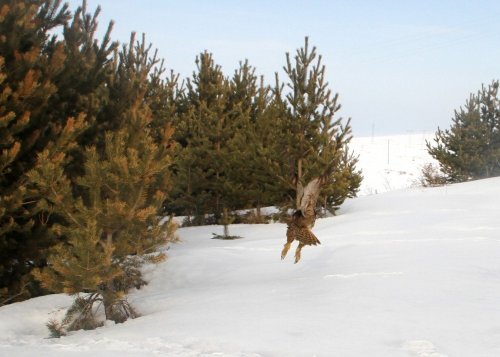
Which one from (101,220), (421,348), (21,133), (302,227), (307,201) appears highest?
Result: (21,133)

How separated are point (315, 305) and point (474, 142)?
19.9 m

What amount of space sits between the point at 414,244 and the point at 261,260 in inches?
111

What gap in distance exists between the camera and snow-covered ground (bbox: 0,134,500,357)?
13.2 feet

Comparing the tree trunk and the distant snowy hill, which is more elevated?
the distant snowy hill

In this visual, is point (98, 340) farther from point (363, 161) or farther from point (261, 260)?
point (363, 161)

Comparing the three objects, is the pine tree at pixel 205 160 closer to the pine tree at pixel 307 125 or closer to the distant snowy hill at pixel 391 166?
the pine tree at pixel 307 125

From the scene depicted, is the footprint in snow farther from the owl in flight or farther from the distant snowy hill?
the distant snowy hill

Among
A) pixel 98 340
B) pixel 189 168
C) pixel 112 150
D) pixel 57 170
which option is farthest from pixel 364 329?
pixel 189 168

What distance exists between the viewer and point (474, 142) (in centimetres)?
2203

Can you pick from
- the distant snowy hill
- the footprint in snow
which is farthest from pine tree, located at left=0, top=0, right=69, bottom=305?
the distant snowy hill

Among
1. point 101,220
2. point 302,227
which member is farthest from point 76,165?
point 302,227

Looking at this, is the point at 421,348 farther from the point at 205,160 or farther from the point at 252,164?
the point at 205,160

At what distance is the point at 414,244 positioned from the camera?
27.6 feet

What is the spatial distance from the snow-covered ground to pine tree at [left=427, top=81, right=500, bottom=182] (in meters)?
13.5
